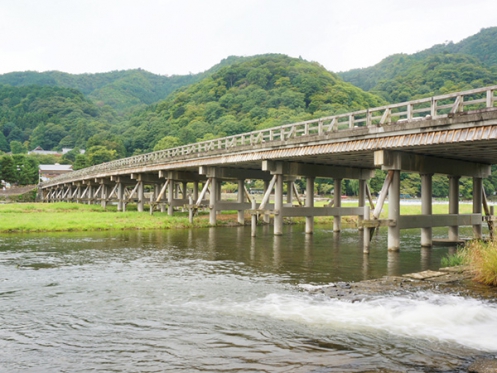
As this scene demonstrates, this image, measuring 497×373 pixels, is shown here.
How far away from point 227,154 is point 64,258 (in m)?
17.0

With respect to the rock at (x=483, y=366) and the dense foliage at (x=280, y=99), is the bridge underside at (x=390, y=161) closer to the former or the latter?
the rock at (x=483, y=366)

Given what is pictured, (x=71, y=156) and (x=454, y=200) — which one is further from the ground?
(x=71, y=156)

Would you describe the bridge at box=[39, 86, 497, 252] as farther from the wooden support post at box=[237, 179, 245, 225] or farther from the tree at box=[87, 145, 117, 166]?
the tree at box=[87, 145, 117, 166]

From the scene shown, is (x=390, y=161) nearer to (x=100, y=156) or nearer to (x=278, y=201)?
(x=278, y=201)

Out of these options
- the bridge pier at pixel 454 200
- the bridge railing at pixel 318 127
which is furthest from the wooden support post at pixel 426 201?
the bridge railing at pixel 318 127

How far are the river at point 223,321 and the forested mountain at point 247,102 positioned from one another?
89.8 m

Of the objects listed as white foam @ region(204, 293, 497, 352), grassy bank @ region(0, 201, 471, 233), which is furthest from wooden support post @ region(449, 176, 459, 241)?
grassy bank @ region(0, 201, 471, 233)

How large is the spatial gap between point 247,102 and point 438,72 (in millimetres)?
54910

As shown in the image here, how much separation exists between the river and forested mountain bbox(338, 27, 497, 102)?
106m

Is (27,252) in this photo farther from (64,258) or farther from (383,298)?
(383,298)

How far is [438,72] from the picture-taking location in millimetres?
125375

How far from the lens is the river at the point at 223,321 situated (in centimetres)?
834

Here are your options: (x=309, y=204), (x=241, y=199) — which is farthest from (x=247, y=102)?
(x=309, y=204)

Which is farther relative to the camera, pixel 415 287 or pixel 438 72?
pixel 438 72
